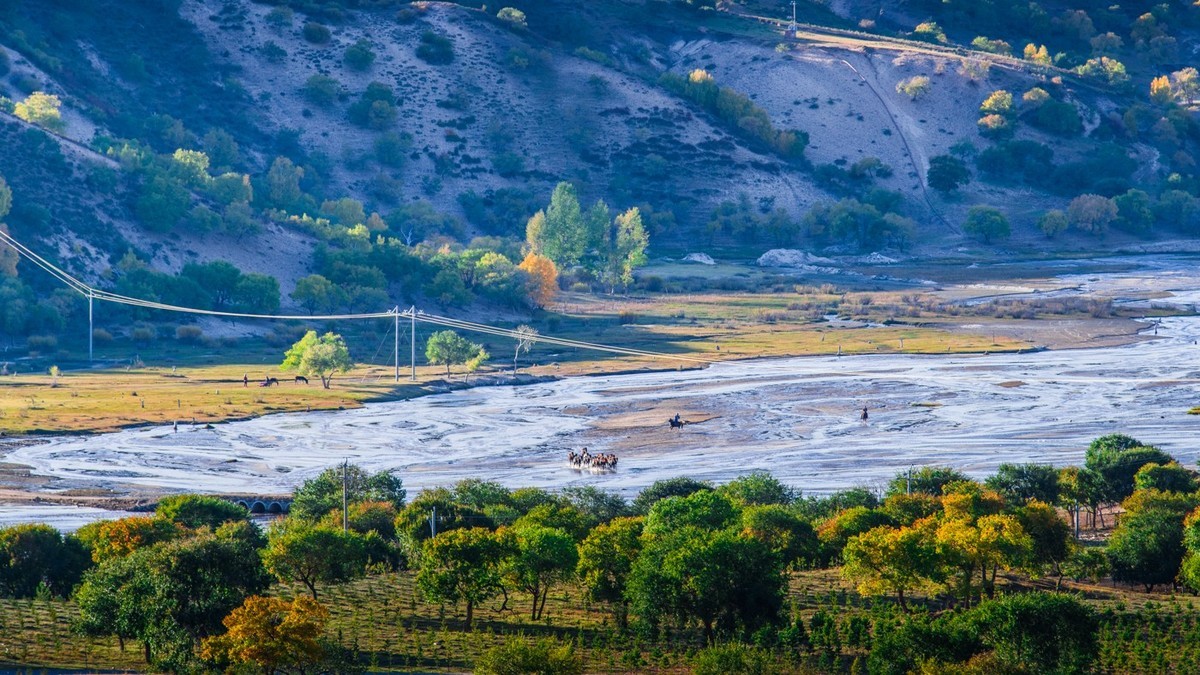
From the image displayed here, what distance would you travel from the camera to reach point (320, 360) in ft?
382

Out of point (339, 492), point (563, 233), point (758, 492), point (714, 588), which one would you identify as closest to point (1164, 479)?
point (758, 492)

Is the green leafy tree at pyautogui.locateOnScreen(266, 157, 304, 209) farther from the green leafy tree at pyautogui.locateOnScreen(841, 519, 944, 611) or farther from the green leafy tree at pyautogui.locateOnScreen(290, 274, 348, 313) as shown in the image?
the green leafy tree at pyautogui.locateOnScreen(841, 519, 944, 611)

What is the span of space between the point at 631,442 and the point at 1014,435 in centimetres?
1985

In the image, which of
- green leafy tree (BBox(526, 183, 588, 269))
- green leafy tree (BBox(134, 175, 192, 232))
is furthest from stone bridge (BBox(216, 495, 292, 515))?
green leafy tree (BBox(526, 183, 588, 269))

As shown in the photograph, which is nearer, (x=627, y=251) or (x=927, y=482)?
(x=927, y=482)

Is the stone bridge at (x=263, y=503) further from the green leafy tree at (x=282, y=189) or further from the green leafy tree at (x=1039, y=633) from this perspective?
the green leafy tree at (x=282, y=189)

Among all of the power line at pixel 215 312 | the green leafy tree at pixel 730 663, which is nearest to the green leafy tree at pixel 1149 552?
the green leafy tree at pixel 730 663

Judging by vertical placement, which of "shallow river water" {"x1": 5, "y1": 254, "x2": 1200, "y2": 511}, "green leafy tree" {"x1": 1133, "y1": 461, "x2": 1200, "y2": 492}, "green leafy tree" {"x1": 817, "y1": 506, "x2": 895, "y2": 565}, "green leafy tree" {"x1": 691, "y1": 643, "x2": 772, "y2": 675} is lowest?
"green leafy tree" {"x1": 691, "y1": 643, "x2": 772, "y2": 675}

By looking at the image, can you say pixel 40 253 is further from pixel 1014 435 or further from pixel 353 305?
pixel 1014 435

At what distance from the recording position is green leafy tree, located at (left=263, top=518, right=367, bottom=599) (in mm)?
56438

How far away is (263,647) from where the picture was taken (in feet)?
146

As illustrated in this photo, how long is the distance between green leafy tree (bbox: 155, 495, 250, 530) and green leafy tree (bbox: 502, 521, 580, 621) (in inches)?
569

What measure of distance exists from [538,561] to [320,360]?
63.0 meters

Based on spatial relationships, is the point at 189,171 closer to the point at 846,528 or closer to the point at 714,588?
the point at 846,528
